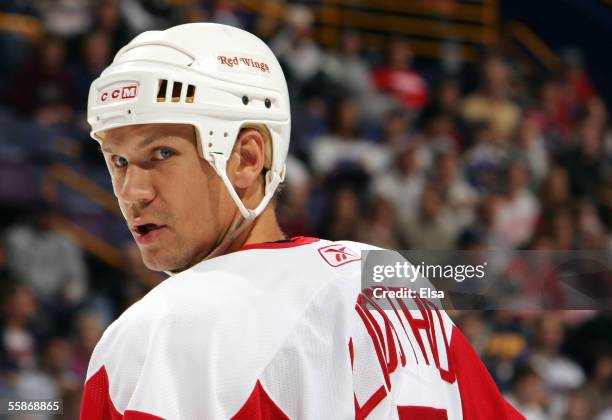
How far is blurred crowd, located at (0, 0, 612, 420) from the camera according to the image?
473 cm

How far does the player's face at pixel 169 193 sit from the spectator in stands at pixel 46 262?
392cm

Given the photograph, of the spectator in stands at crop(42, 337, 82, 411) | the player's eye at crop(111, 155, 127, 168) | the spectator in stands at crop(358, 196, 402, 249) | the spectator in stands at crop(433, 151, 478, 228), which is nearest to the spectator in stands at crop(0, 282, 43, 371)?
the spectator in stands at crop(42, 337, 82, 411)

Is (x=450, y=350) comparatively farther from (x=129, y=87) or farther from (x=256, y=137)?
(x=129, y=87)

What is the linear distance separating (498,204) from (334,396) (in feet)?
17.7

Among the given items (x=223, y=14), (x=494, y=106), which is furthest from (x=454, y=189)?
(x=223, y=14)

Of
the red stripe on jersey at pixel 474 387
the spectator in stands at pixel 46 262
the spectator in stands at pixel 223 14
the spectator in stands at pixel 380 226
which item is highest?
the spectator in stands at pixel 223 14

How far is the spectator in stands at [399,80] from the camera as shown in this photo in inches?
314

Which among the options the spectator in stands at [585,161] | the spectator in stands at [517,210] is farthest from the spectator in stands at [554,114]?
the spectator in stands at [517,210]

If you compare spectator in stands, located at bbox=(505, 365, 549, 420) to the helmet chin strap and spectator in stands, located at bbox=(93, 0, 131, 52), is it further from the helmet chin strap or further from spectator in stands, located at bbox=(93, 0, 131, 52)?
spectator in stands, located at bbox=(93, 0, 131, 52)

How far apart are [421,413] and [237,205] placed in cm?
44

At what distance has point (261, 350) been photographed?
1.49 m

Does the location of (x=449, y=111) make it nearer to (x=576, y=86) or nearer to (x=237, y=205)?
(x=576, y=86)

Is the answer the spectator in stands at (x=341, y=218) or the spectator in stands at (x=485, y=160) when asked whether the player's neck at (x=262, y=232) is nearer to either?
the spectator in stands at (x=341, y=218)

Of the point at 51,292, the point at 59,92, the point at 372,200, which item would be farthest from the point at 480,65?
the point at 51,292
